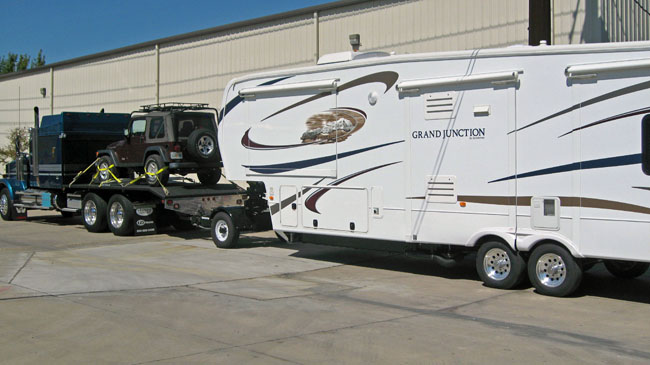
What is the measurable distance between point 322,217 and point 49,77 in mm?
26792

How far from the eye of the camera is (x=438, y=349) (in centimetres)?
665

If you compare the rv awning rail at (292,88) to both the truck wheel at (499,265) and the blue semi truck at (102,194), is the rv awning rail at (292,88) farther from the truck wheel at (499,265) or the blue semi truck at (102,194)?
the truck wheel at (499,265)

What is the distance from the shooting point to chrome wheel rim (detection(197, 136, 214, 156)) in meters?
16.1

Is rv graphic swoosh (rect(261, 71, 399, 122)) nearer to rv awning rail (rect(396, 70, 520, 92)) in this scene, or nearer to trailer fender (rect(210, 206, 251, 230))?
rv awning rail (rect(396, 70, 520, 92))

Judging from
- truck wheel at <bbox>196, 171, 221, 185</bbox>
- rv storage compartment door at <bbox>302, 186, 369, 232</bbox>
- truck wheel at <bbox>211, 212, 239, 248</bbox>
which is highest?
truck wheel at <bbox>196, 171, 221, 185</bbox>

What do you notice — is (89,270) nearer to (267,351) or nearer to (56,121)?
(267,351)

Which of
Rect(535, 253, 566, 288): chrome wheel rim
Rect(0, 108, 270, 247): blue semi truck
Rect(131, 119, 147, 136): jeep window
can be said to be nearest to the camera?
Rect(535, 253, 566, 288): chrome wheel rim

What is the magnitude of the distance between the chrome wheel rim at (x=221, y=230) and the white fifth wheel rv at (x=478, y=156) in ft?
6.77

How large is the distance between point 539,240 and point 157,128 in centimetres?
1034

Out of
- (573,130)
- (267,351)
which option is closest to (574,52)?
(573,130)

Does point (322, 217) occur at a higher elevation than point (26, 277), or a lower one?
higher

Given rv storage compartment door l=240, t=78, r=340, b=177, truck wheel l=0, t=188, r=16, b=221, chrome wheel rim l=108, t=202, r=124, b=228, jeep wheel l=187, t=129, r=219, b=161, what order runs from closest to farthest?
rv storage compartment door l=240, t=78, r=340, b=177
jeep wheel l=187, t=129, r=219, b=161
chrome wheel rim l=108, t=202, r=124, b=228
truck wheel l=0, t=188, r=16, b=221

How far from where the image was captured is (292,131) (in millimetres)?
12430

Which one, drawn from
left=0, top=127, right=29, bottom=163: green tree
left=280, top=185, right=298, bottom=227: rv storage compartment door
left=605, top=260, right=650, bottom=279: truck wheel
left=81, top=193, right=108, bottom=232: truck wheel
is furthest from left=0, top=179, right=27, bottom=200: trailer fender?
left=605, top=260, right=650, bottom=279: truck wheel
